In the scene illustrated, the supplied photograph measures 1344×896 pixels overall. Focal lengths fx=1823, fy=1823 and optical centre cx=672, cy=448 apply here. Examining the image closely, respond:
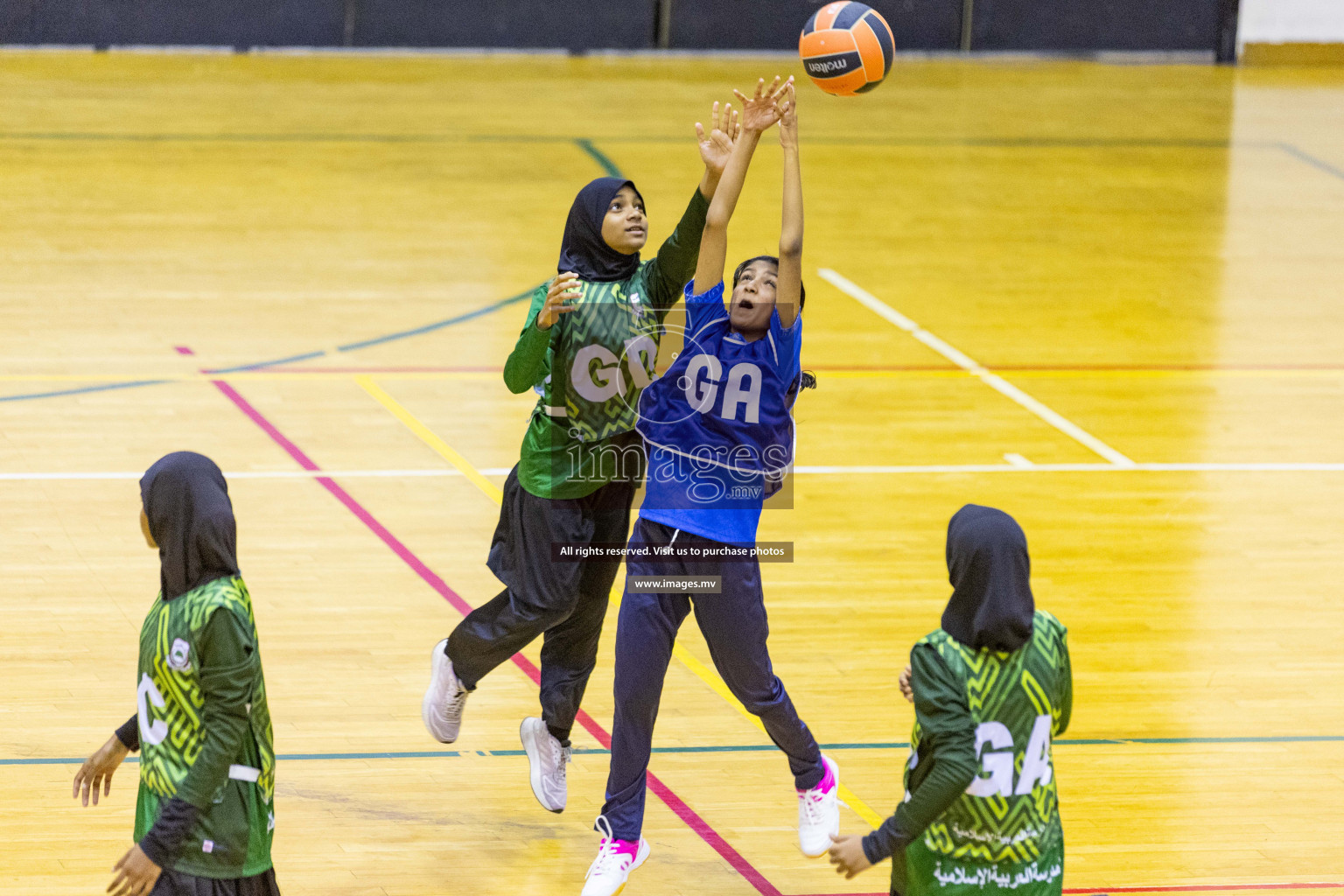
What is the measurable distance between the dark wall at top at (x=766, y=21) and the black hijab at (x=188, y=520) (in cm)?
1786

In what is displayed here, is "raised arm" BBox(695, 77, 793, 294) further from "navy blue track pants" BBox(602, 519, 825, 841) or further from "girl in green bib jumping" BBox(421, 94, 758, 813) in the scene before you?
"navy blue track pants" BBox(602, 519, 825, 841)

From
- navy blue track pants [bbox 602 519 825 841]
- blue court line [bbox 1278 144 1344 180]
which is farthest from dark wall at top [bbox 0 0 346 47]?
navy blue track pants [bbox 602 519 825 841]

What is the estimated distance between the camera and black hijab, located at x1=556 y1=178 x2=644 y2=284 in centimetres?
528

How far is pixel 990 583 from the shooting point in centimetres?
376

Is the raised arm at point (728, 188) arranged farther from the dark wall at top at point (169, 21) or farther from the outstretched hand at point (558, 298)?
the dark wall at top at point (169, 21)

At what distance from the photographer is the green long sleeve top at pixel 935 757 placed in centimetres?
374

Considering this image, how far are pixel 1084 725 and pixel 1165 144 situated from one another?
1218 cm

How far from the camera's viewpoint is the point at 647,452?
A: 16.7 ft

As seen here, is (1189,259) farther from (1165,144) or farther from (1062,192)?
(1165,144)

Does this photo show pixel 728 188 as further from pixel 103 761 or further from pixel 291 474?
pixel 291 474

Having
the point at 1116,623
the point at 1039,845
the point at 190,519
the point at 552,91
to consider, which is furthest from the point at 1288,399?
the point at 552,91

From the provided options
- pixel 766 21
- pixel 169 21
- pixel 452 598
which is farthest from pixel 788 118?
pixel 766 21

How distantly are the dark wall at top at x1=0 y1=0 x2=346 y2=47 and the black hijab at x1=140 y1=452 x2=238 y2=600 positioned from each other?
677 inches

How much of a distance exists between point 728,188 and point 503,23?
1646cm
